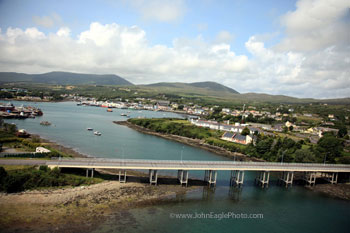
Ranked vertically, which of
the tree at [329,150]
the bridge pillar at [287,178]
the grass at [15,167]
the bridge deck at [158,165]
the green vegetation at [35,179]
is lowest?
the bridge pillar at [287,178]

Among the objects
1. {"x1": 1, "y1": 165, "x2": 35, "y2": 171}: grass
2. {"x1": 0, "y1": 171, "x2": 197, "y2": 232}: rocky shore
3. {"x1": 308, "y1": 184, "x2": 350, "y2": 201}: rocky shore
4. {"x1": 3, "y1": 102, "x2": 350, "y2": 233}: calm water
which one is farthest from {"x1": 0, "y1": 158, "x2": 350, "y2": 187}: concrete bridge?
{"x1": 0, "y1": 171, "x2": 197, "y2": 232}: rocky shore

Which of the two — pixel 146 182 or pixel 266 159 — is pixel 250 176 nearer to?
pixel 266 159

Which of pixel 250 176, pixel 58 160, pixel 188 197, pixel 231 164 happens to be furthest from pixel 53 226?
pixel 250 176

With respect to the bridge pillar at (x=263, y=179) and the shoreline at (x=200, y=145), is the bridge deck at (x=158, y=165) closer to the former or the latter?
the bridge pillar at (x=263, y=179)

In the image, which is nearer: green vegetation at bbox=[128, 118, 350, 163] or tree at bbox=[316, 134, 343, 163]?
green vegetation at bbox=[128, 118, 350, 163]

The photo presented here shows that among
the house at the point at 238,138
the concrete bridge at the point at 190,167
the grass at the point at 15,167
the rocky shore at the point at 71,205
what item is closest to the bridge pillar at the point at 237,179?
the concrete bridge at the point at 190,167

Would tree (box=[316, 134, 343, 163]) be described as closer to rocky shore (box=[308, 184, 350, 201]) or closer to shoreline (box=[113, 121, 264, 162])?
rocky shore (box=[308, 184, 350, 201])
